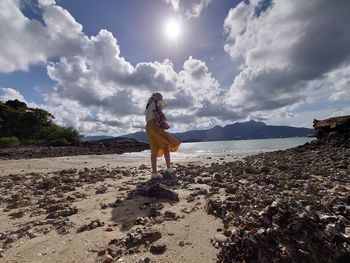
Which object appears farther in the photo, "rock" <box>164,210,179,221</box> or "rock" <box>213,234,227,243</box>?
"rock" <box>164,210,179,221</box>

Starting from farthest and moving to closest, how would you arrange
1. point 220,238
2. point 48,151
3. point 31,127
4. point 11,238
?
point 31,127 → point 48,151 → point 11,238 → point 220,238

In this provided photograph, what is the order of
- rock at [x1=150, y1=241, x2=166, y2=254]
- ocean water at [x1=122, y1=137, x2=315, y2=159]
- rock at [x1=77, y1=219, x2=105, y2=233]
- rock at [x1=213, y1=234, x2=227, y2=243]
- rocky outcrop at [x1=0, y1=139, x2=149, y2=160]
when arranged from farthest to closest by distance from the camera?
ocean water at [x1=122, y1=137, x2=315, y2=159] < rocky outcrop at [x1=0, y1=139, x2=149, y2=160] < rock at [x1=77, y1=219, x2=105, y2=233] < rock at [x1=213, y1=234, x2=227, y2=243] < rock at [x1=150, y1=241, x2=166, y2=254]

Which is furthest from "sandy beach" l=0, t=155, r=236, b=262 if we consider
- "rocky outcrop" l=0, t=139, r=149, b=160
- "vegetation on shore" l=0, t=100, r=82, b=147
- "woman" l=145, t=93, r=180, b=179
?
"vegetation on shore" l=0, t=100, r=82, b=147

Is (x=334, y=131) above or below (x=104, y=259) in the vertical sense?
above

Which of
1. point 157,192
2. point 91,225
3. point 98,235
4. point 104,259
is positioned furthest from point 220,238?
point 157,192

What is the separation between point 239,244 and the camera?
257 cm

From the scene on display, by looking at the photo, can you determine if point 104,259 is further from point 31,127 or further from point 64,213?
point 31,127

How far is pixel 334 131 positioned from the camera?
65.2 ft

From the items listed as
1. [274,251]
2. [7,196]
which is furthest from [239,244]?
[7,196]

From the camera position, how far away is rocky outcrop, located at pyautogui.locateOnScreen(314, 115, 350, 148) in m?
18.0

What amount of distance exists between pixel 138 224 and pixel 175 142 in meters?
4.01

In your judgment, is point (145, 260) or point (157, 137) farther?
point (157, 137)

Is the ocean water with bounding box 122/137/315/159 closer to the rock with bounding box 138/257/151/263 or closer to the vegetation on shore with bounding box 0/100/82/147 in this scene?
the rock with bounding box 138/257/151/263

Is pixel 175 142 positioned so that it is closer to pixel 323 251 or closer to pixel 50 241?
pixel 50 241
